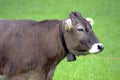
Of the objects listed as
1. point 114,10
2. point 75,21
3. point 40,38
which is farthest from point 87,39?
point 114,10

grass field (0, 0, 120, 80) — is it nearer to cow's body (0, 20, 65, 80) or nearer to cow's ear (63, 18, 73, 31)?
cow's body (0, 20, 65, 80)

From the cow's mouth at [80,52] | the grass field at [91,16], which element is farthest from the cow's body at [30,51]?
the grass field at [91,16]

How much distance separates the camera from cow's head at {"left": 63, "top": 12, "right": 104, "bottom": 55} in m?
5.84

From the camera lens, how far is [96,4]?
2822cm

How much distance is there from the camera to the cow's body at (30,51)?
6066 mm

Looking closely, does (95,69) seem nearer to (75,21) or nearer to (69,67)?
(69,67)

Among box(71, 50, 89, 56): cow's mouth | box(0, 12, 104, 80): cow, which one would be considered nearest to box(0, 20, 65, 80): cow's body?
box(0, 12, 104, 80): cow

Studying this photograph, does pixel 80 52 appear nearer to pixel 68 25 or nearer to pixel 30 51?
pixel 68 25

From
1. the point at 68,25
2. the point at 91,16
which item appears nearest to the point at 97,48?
the point at 68,25

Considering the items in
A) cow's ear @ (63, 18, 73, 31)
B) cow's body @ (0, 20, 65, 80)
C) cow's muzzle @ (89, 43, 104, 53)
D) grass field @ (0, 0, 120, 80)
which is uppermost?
cow's ear @ (63, 18, 73, 31)

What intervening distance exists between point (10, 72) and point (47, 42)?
0.63 m

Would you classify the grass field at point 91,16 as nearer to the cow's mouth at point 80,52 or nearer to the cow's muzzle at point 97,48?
the cow's mouth at point 80,52

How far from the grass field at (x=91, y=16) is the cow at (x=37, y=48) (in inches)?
133

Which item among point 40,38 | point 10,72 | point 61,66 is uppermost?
point 40,38
